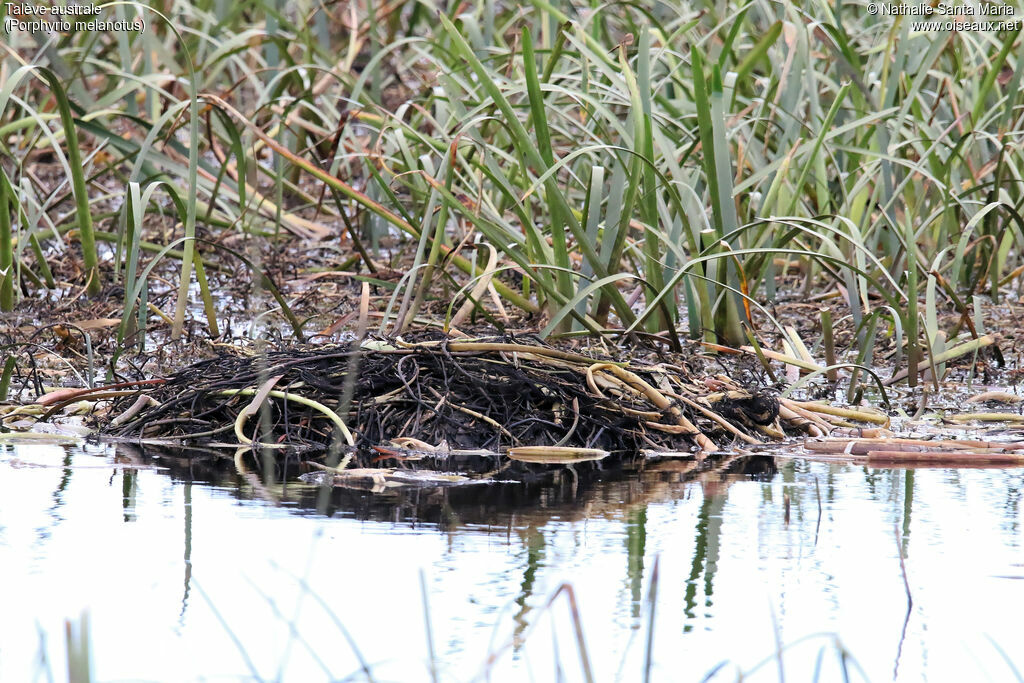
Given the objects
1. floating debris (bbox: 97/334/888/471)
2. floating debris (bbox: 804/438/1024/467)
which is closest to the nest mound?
floating debris (bbox: 97/334/888/471)

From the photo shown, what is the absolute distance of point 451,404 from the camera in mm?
3357

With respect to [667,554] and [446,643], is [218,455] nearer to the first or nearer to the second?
[667,554]

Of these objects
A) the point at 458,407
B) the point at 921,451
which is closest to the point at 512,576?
the point at 458,407

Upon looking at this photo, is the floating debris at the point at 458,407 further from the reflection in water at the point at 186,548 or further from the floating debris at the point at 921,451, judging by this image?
the reflection in water at the point at 186,548

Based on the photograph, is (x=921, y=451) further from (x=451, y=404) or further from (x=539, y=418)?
(x=451, y=404)

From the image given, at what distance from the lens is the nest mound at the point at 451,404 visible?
334 cm

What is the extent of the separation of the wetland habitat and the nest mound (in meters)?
0.01

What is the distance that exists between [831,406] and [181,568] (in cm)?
191

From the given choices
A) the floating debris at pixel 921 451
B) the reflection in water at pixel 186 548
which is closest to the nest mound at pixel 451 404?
the floating debris at pixel 921 451

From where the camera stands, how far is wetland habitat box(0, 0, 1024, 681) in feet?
6.51

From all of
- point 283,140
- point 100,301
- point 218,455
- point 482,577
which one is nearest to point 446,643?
point 482,577

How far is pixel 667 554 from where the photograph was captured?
240 cm

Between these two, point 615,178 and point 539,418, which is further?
point 615,178

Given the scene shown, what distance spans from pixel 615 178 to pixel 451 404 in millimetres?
968
